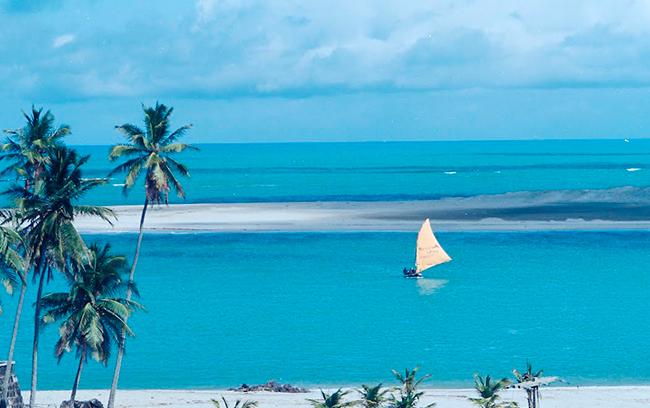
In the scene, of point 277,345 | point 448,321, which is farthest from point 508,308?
point 277,345

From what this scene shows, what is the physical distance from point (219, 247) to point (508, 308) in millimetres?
41762

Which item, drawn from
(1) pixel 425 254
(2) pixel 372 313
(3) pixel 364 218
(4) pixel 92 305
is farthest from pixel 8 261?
(3) pixel 364 218

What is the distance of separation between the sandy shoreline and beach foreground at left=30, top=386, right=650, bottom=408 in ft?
245

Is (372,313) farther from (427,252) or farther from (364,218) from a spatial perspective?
(364,218)

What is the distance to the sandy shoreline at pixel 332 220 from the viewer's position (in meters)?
132

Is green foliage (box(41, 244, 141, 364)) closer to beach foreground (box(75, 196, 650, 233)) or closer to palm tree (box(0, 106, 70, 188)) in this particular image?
palm tree (box(0, 106, 70, 188))

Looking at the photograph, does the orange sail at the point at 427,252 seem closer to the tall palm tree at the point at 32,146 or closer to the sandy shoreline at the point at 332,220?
the sandy shoreline at the point at 332,220

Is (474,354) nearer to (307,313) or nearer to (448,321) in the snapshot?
(448,321)

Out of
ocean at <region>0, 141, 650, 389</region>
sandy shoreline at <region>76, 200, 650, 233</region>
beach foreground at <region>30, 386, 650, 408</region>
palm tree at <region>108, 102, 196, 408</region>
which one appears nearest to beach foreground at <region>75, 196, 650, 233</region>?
sandy shoreline at <region>76, 200, 650, 233</region>

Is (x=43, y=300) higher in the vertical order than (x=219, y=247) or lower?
lower

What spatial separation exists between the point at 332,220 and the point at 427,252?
145 ft

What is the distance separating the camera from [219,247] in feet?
378

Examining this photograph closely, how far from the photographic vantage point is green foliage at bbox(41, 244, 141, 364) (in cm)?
4072

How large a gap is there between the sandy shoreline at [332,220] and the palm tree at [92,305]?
86.9 m
